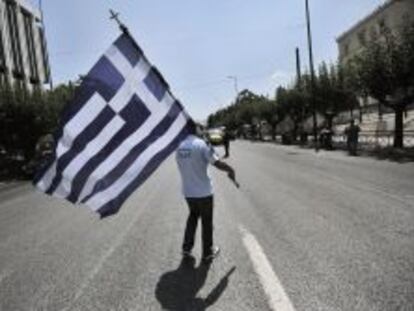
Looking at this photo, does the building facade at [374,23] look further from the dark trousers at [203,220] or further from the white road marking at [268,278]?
the dark trousers at [203,220]

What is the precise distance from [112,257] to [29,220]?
6.24m

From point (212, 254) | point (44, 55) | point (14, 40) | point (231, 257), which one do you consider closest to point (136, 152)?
point (212, 254)

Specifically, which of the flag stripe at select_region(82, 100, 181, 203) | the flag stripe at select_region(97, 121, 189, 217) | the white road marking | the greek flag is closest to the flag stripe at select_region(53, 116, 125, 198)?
the greek flag

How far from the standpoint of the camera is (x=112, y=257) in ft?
31.1

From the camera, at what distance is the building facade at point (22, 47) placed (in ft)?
213

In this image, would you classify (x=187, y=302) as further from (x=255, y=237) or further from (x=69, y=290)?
(x=255, y=237)

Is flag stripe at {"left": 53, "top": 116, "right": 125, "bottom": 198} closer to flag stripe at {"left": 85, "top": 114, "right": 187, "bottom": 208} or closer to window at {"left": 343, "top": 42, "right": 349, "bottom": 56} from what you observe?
flag stripe at {"left": 85, "top": 114, "right": 187, "bottom": 208}

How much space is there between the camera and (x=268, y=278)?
24.9 feet

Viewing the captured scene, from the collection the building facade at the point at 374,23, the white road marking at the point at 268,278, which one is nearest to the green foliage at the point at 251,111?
the building facade at the point at 374,23

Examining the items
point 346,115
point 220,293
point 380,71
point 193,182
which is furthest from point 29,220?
point 346,115

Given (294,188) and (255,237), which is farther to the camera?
(294,188)

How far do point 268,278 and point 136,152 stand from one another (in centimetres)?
193

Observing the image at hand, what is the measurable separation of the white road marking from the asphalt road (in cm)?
1

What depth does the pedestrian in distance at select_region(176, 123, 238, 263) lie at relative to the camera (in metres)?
8.49
